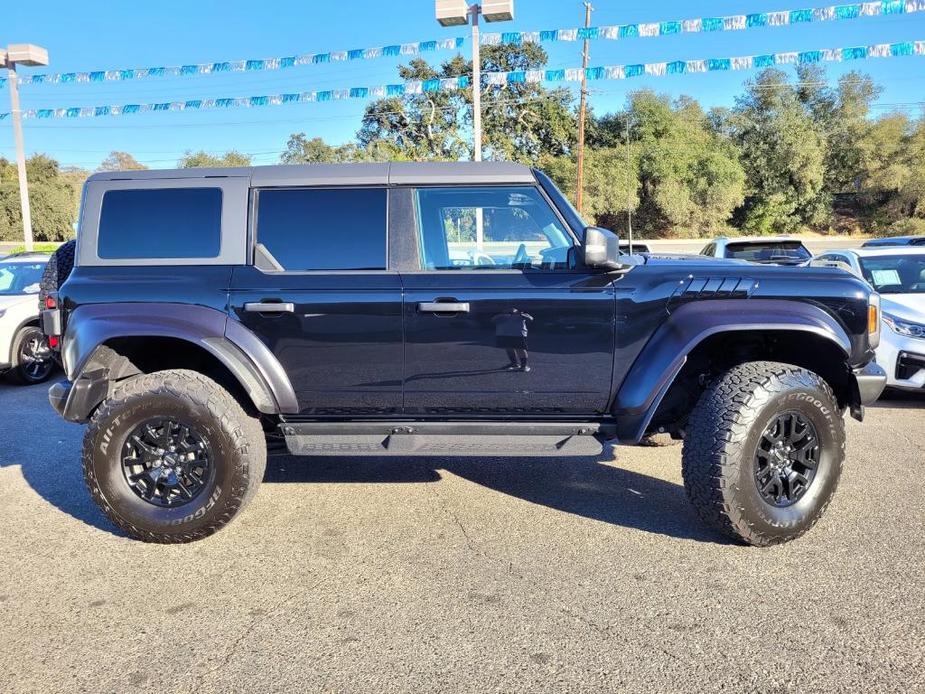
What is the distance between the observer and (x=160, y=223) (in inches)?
155

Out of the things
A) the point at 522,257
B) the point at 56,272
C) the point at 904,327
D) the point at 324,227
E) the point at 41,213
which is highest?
the point at 41,213

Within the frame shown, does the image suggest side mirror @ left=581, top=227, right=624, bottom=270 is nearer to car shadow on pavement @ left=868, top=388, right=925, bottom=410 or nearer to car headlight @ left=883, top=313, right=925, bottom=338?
car headlight @ left=883, top=313, right=925, bottom=338

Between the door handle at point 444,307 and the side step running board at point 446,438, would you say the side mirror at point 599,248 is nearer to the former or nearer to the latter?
the door handle at point 444,307

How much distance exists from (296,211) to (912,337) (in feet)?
18.4

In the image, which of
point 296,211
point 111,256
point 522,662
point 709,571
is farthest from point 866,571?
point 111,256

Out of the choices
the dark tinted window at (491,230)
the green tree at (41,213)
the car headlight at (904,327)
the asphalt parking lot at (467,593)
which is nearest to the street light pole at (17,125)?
the asphalt parking lot at (467,593)

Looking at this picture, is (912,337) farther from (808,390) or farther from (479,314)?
(479,314)

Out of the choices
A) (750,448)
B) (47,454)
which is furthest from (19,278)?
(750,448)

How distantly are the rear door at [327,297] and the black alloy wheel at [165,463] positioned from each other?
653mm

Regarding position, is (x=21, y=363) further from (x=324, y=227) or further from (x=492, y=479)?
(x=492, y=479)

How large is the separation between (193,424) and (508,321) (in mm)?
1787

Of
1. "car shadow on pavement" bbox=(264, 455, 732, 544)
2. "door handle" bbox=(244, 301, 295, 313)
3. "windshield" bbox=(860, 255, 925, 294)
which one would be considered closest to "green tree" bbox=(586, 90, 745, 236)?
"windshield" bbox=(860, 255, 925, 294)

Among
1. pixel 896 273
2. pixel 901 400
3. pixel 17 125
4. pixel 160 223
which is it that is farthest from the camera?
pixel 17 125

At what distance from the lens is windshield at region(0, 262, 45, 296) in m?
8.51
